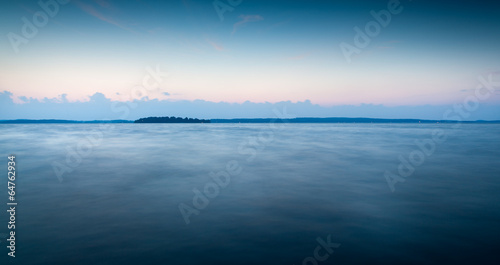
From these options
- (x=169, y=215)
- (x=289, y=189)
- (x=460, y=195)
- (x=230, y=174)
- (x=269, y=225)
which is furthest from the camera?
(x=230, y=174)

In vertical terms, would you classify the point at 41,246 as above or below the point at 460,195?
below

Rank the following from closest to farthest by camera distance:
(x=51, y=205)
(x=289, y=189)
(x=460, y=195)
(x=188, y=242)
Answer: (x=188, y=242)
(x=51, y=205)
(x=460, y=195)
(x=289, y=189)

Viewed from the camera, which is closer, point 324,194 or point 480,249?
point 480,249

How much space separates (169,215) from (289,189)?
4.37 meters

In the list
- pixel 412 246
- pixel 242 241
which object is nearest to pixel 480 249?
pixel 412 246

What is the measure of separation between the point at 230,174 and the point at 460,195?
28.3ft

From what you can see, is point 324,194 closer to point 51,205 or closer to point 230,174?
point 230,174

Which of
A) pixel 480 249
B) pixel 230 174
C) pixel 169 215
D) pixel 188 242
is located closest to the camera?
pixel 480 249

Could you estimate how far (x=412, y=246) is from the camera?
4.79 m

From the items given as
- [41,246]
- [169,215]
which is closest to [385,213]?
[169,215]

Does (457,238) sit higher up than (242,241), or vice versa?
(457,238)

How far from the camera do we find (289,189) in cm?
888

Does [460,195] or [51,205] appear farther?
[460,195]

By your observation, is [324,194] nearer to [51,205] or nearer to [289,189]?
[289,189]
